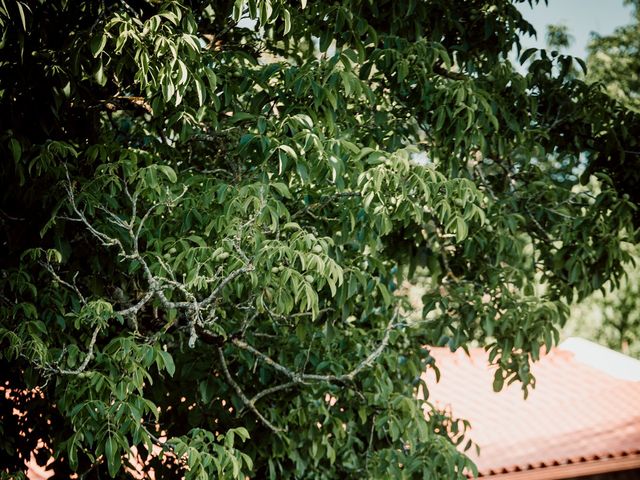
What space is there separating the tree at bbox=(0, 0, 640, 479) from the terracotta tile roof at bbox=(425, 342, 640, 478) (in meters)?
2.99

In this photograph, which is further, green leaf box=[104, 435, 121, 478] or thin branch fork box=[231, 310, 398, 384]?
thin branch fork box=[231, 310, 398, 384]

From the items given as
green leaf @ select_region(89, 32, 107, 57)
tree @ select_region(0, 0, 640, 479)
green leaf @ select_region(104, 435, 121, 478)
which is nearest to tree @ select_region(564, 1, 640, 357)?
tree @ select_region(0, 0, 640, 479)

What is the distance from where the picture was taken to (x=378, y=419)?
17.3 ft

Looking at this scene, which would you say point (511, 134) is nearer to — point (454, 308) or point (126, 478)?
point (454, 308)

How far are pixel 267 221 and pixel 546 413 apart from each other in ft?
21.4

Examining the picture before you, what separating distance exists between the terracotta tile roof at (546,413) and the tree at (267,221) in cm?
299

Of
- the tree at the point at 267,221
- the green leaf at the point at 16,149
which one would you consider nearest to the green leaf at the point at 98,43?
the tree at the point at 267,221

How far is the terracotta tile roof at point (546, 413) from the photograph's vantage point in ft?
27.4

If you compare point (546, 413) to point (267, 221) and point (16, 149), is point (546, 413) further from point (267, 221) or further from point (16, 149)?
point (16, 149)

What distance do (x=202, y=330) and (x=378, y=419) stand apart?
1358 mm

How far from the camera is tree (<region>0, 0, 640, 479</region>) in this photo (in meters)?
4.11

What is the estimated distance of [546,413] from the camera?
966cm

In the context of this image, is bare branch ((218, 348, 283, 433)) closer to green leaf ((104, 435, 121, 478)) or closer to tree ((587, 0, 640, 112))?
green leaf ((104, 435, 121, 478))

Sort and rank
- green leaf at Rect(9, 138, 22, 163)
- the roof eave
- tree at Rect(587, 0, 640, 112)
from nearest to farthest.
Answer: green leaf at Rect(9, 138, 22, 163), the roof eave, tree at Rect(587, 0, 640, 112)
